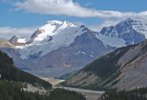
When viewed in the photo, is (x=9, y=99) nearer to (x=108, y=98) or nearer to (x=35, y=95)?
(x=35, y=95)

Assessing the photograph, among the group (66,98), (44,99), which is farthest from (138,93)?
(44,99)

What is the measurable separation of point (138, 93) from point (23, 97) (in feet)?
A: 218

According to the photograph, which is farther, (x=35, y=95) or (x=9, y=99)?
(x=35, y=95)

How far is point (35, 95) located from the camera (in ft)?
498

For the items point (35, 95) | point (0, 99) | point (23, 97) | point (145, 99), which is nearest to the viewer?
point (0, 99)

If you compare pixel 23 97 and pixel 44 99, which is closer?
pixel 23 97

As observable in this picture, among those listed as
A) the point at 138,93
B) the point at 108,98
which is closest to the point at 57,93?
the point at 108,98

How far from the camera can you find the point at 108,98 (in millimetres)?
187875

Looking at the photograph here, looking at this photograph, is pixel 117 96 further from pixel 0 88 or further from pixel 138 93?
pixel 0 88

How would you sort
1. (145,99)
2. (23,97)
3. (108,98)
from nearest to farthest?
(23,97), (145,99), (108,98)

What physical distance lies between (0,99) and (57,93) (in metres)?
76.5

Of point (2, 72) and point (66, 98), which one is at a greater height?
point (2, 72)

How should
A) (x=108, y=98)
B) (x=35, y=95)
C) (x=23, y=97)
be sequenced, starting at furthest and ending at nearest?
(x=108, y=98)
(x=35, y=95)
(x=23, y=97)

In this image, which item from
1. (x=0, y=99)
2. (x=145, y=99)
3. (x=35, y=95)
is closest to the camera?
(x=0, y=99)
